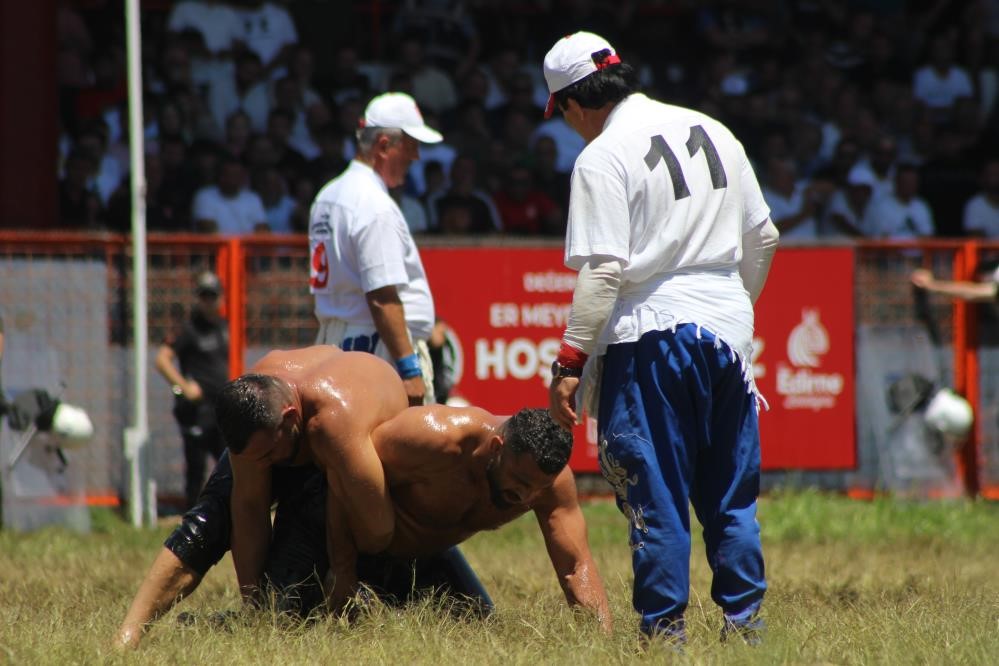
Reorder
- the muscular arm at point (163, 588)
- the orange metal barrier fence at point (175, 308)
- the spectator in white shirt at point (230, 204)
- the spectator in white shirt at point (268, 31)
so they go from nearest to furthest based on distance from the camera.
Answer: the muscular arm at point (163, 588) < the orange metal barrier fence at point (175, 308) < the spectator in white shirt at point (230, 204) < the spectator in white shirt at point (268, 31)

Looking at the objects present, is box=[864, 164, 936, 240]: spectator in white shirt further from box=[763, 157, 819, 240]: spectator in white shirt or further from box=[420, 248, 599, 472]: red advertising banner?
box=[420, 248, 599, 472]: red advertising banner

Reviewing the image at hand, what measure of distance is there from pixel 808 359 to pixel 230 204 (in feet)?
15.2

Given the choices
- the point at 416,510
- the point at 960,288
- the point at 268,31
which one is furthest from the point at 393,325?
the point at 268,31

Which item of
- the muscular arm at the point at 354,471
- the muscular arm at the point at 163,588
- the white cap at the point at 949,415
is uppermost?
the muscular arm at the point at 354,471

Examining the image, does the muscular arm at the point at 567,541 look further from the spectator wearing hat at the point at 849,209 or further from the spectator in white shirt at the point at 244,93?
the spectator in white shirt at the point at 244,93

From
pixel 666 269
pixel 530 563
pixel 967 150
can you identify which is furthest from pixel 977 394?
pixel 666 269

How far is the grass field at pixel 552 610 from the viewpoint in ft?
14.2

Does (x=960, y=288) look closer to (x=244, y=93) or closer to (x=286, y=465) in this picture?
(x=286, y=465)

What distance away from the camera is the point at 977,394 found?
31.4 feet

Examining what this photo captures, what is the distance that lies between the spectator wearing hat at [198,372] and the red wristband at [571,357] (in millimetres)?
4862

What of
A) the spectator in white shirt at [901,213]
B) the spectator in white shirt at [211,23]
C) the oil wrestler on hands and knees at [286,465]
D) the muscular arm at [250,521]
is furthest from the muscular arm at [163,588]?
the spectator in white shirt at [901,213]

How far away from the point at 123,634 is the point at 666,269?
7.19 feet

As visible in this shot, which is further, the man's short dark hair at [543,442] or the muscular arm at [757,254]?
the muscular arm at [757,254]

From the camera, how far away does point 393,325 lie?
237 inches
